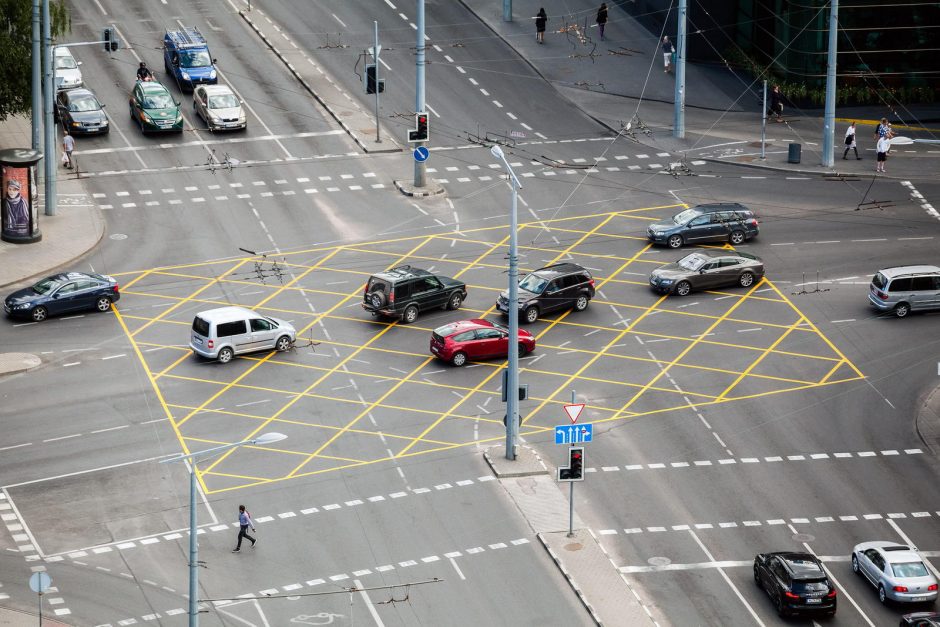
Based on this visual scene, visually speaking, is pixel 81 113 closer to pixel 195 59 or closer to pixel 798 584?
pixel 195 59

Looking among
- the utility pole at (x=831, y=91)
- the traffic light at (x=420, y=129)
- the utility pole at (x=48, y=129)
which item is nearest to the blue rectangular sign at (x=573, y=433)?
the traffic light at (x=420, y=129)

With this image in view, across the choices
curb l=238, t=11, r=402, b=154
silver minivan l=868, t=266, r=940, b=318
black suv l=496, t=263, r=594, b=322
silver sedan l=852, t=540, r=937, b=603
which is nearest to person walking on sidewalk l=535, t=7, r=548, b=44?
curb l=238, t=11, r=402, b=154

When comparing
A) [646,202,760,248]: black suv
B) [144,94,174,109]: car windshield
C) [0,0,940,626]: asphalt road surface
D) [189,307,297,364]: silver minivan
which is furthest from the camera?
[144,94,174,109]: car windshield

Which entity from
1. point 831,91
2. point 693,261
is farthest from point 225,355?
point 831,91

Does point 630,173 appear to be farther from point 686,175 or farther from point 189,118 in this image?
point 189,118

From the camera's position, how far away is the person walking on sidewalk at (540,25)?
8819 centimetres

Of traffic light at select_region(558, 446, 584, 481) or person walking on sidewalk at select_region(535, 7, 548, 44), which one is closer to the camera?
traffic light at select_region(558, 446, 584, 481)

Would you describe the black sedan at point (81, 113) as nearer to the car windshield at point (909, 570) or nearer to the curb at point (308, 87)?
the curb at point (308, 87)

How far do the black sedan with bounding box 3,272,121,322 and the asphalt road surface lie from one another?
2.04 feet

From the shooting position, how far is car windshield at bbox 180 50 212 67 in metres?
80.1

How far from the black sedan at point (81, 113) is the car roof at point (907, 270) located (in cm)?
3798

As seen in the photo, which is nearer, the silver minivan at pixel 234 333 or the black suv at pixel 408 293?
the silver minivan at pixel 234 333

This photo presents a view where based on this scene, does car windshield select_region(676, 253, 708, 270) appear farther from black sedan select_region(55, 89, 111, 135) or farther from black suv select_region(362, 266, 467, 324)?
black sedan select_region(55, 89, 111, 135)

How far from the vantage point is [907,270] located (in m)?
59.0
